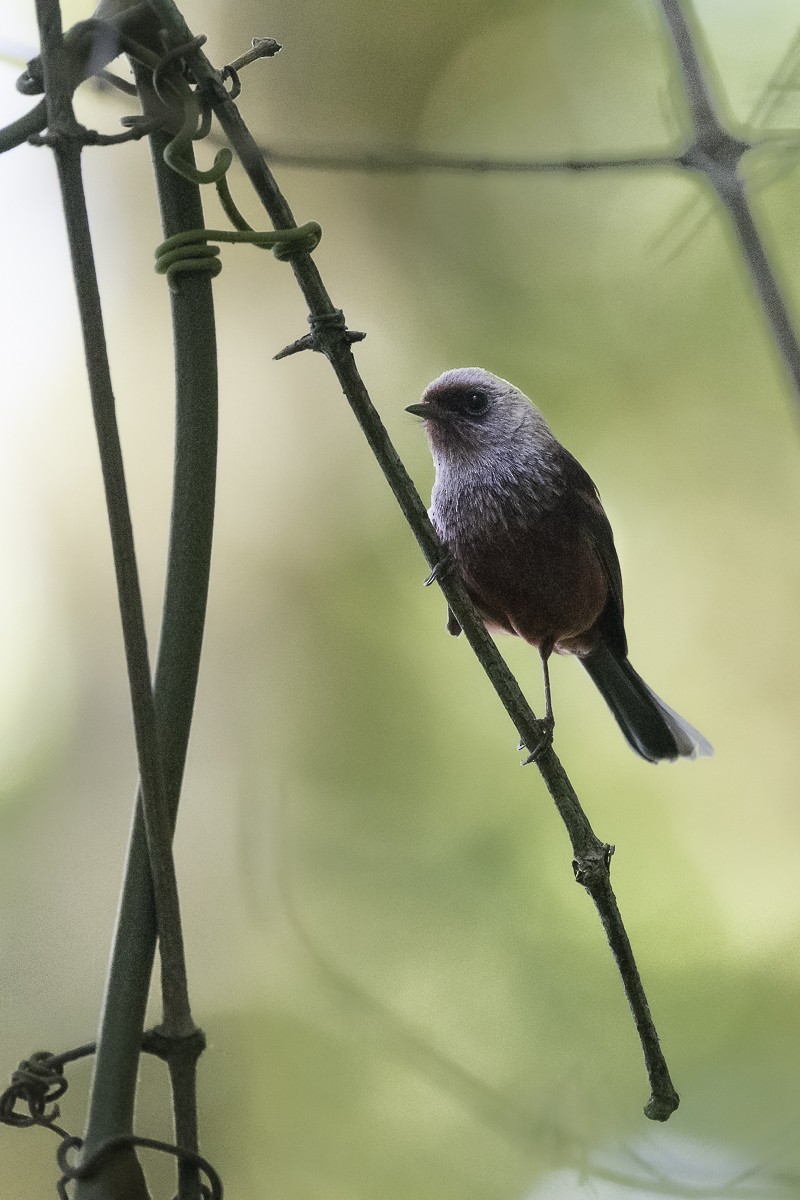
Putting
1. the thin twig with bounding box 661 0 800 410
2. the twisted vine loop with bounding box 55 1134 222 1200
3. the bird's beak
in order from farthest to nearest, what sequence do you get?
1. the thin twig with bounding box 661 0 800 410
2. the bird's beak
3. the twisted vine loop with bounding box 55 1134 222 1200

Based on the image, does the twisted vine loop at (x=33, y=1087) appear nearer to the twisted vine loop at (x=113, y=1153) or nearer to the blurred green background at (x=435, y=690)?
the twisted vine loop at (x=113, y=1153)

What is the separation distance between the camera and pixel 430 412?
2.05 feet

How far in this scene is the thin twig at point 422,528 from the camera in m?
0.41

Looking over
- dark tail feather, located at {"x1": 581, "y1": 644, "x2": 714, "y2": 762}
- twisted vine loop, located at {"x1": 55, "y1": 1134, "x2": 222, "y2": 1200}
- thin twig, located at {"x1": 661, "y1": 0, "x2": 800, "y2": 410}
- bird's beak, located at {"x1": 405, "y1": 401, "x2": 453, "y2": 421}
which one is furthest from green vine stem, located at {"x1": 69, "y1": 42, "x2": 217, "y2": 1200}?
thin twig, located at {"x1": 661, "y1": 0, "x2": 800, "y2": 410}

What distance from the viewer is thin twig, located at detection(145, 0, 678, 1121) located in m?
0.41

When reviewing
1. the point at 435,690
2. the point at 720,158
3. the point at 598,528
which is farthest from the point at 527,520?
the point at 720,158

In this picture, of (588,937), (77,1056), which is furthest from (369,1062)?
(77,1056)

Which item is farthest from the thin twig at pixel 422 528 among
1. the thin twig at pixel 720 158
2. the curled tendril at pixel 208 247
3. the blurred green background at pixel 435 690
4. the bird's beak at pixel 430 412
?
the thin twig at pixel 720 158

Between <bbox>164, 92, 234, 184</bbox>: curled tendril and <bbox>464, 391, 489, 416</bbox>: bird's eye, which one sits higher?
<bbox>464, 391, 489, 416</bbox>: bird's eye

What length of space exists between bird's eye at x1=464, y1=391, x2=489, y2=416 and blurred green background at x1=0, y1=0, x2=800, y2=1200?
0.14 meters

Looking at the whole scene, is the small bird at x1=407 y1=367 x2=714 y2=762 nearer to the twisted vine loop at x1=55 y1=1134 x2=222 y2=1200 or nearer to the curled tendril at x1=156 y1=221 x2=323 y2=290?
the curled tendril at x1=156 y1=221 x2=323 y2=290

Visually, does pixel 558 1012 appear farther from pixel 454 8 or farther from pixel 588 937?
pixel 454 8

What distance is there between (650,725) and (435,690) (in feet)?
0.75

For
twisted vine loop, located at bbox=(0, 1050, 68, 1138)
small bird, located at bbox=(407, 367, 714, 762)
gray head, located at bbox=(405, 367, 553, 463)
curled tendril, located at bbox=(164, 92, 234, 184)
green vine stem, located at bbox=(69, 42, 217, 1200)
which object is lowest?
twisted vine loop, located at bbox=(0, 1050, 68, 1138)
